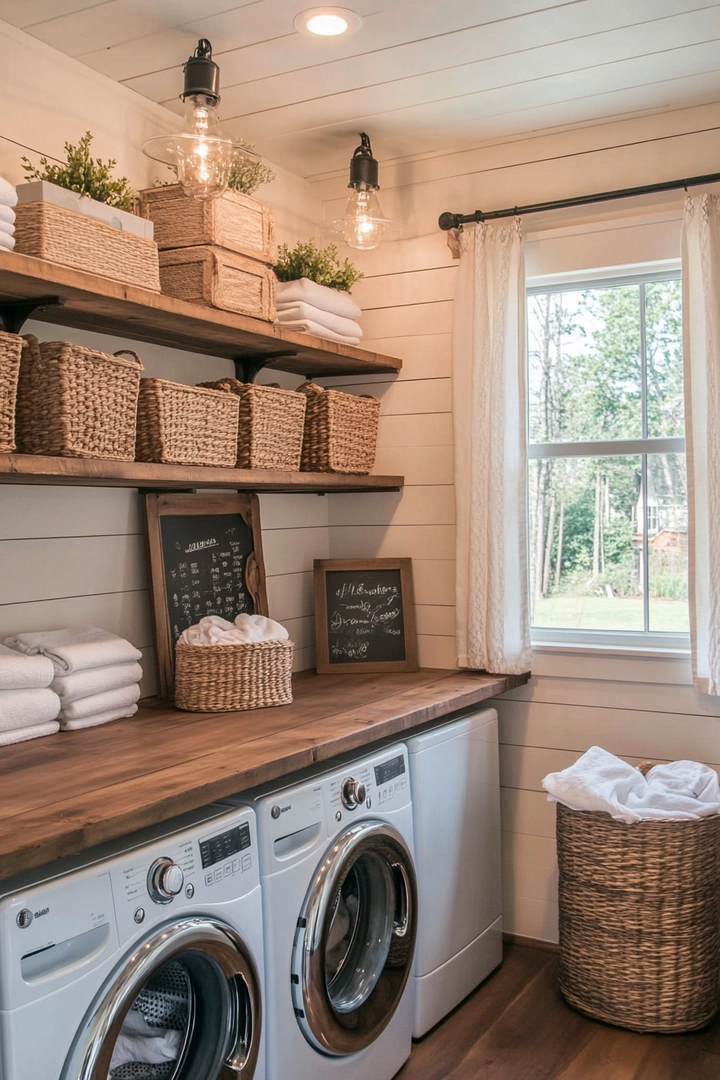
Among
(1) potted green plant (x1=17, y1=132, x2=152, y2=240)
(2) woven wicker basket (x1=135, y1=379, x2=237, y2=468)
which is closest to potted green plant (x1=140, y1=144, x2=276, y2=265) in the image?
(1) potted green plant (x1=17, y1=132, x2=152, y2=240)

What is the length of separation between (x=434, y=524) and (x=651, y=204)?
1162mm

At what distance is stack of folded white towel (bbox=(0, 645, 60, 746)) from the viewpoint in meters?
2.04

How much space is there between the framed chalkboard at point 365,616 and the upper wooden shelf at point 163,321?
65 centimetres

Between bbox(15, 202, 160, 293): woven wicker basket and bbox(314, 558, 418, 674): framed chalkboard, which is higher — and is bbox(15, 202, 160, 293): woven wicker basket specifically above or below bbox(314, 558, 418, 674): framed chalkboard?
above

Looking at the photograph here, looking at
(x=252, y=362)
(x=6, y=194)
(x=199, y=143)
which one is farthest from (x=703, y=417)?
(x=6, y=194)

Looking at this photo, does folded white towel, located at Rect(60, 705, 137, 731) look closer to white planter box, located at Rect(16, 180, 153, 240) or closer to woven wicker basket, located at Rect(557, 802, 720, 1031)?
white planter box, located at Rect(16, 180, 153, 240)

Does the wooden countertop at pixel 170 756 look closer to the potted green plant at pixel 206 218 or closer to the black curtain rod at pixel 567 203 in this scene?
the potted green plant at pixel 206 218

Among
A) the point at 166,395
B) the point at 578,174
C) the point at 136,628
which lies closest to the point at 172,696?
the point at 136,628

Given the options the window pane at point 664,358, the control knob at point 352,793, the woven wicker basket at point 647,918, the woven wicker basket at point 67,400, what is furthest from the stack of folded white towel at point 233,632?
the window pane at point 664,358

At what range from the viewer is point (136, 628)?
2.58m

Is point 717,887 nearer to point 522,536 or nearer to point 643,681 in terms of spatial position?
point 643,681

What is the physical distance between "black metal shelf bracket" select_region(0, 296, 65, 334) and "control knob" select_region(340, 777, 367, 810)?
1.21 m

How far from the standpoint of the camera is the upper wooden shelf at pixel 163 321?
1.93 meters

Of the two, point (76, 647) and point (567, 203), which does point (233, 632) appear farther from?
point (567, 203)
